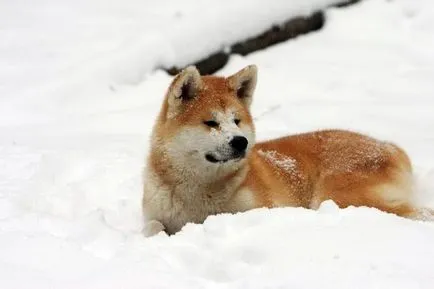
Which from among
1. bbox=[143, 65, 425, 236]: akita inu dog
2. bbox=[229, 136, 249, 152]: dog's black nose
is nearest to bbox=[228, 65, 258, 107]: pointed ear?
bbox=[143, 65, 425, 236]: akita inu dog

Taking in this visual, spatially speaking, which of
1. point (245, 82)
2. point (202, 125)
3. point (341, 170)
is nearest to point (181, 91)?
point (202, 125)

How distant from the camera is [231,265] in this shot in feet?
13.1

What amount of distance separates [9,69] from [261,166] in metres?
5.75

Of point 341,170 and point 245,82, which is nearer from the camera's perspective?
point 245,82

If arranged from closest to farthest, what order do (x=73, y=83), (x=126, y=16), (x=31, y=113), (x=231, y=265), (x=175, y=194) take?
(x=231, y=265) < (x=175, y=194) < (x=31, y=113) < (x=73, y=83) < (x=126, y=16)

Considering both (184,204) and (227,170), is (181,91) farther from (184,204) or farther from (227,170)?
(184,204)

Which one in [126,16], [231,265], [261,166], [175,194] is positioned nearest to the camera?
[231,265]

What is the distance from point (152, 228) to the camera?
17.6 feet

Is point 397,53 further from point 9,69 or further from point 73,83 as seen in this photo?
point 9,69

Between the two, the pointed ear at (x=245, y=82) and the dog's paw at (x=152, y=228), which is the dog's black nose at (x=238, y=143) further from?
the dog's paw at (x=152, y=228)

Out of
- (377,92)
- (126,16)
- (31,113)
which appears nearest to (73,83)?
(31,113)

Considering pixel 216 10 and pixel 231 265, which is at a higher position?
pixel 231 265

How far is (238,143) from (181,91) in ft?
2.20

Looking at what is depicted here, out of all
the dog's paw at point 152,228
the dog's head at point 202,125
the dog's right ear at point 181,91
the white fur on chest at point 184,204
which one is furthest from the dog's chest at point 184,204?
the dog's right ear at point 181,91
